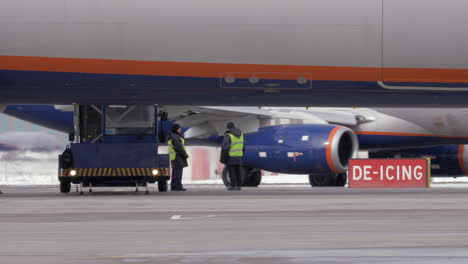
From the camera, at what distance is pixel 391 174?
2103cm

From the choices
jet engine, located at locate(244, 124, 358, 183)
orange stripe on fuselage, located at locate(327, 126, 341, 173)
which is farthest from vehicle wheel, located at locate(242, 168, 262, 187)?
orange stripe on fuselage, located at locate(327, 126, 341, 173)

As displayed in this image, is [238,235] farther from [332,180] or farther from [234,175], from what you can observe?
[332,180]

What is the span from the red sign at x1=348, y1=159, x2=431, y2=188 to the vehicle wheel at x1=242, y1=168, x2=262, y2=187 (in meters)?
4.27

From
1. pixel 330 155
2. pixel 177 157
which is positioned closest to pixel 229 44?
pixel 177 157

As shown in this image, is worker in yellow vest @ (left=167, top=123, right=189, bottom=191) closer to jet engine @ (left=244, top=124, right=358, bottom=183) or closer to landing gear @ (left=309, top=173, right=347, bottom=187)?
jet engine @ (left=244, top=124, right=358, bottom=183)

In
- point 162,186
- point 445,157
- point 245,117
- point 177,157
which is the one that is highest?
point 245,117

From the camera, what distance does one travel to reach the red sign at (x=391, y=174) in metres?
21.0

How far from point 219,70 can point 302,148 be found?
7.39m

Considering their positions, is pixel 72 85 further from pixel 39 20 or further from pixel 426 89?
pixel 426 89

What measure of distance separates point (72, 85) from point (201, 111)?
826 centimetres

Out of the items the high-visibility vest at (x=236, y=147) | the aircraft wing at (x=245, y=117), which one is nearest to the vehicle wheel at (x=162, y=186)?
the high-visibility vest at (x=236, y=147)

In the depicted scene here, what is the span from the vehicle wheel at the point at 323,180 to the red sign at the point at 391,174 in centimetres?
396

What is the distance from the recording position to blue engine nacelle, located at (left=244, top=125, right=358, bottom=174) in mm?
21891

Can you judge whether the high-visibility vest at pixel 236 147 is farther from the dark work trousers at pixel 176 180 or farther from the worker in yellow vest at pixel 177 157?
the dark work trousers at pixel 176 180
